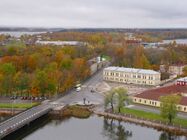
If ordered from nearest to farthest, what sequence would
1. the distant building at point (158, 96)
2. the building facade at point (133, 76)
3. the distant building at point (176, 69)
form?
1. the distant building at point (158, 96)
2. the building facade at point (133, 76)
3. the distant building at point (176, 69)

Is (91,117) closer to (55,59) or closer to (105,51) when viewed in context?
(55,59)

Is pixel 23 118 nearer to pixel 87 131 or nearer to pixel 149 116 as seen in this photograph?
pixel 87 131

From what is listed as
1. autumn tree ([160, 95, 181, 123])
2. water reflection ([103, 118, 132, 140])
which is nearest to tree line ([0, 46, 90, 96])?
water reflection ([103, 118, 132, 140])

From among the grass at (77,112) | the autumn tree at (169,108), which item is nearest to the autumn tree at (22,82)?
the grass at (77,112)

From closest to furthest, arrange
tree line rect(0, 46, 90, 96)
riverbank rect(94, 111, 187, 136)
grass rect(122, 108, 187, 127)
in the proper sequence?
riverbank rect(94, 111, 187, 136), grass rect(122, 108, 187, 127), tree line rect(0, 46, 90, 96)

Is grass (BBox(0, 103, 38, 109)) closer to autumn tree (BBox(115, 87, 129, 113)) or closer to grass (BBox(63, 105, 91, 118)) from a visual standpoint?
grass (BBox(63, 105, 91, 118))

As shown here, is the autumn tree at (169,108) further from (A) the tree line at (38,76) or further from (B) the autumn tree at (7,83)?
(B) the autumn tree at (7,83)

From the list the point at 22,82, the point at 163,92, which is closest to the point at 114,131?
the point at 163,92
